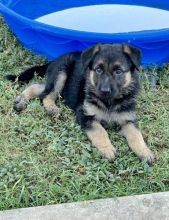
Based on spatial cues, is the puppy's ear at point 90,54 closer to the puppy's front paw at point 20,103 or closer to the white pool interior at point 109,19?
the puppy's front paw at point 20,103

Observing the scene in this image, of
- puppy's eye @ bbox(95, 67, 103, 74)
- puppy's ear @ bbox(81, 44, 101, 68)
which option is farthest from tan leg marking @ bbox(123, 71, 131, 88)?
puppy's ear @ bbox(81, 44, 101, 68)

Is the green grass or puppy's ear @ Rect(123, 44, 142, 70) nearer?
the green grass

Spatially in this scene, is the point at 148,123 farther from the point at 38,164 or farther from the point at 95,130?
the point at 38,164

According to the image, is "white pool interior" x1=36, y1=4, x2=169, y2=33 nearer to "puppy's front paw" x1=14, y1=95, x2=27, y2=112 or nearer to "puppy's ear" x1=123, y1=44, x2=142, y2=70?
"puppy's front paw" x1=14, y1=95, x2=27, y2=112

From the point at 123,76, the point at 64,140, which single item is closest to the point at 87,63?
the point at 123,76

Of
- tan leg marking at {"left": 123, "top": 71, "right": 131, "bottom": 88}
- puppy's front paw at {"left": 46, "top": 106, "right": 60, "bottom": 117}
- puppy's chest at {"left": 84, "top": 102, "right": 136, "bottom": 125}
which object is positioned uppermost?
tan leg marking at {"left": 123, "top": 71, "right": 131, "bottom": 88}

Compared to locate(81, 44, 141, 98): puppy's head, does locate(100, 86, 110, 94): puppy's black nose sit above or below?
below
